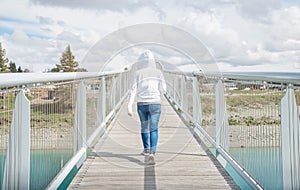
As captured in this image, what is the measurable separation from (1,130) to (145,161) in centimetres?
276

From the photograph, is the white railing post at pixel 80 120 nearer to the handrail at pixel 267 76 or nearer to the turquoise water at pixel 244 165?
the turquoise water at pixel 244 165

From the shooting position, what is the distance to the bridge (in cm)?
235

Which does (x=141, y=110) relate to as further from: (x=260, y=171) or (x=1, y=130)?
(x=1, y=130)

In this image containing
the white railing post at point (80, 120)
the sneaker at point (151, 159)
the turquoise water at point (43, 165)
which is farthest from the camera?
the sneaker at point (151, 159)

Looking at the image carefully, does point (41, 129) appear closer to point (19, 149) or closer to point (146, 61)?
point (19, 149)

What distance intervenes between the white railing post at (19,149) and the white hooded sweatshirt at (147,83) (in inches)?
100

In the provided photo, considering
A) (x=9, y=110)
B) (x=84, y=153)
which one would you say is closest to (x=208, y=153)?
(x=84, y=153)

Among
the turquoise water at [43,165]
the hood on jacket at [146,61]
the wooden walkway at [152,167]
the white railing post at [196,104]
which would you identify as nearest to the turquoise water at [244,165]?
the turquoise water at [43,165]

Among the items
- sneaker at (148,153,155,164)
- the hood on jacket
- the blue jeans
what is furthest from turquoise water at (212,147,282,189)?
the hood on jacket

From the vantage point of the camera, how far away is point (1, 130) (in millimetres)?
2109

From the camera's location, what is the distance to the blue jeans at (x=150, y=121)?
4.87 metres

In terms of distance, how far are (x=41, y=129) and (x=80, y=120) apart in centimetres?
157

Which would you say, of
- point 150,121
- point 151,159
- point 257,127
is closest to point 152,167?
point 151,159

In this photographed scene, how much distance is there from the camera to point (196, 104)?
6.32 metres
